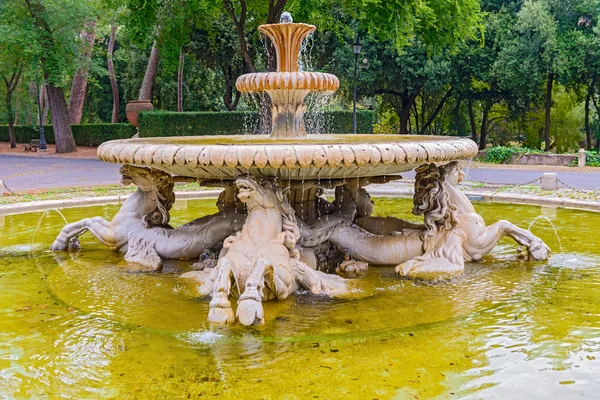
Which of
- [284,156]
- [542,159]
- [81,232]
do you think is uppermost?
[284,156]

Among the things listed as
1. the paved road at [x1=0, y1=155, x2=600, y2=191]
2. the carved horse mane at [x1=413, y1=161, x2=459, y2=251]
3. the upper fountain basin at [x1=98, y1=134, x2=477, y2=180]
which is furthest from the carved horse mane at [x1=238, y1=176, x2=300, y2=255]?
the paved road at [x1=0, y1=155, x2=600, y2=191]

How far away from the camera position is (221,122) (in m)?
29.7

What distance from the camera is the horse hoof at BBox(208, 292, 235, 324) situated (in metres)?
4.92

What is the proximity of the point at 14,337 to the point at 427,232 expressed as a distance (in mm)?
4105

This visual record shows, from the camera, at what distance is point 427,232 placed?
6738 millimetres

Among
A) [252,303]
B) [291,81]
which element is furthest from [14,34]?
[252,303]

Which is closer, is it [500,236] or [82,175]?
[500,236]

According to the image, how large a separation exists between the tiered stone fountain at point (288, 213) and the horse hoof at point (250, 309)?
0.01 metres

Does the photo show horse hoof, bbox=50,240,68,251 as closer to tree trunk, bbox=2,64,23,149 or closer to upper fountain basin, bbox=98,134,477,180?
upper fountain basin, bbox=98,134,477,180

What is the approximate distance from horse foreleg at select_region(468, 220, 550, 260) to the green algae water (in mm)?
188

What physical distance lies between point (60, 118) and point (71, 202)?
20989 mm

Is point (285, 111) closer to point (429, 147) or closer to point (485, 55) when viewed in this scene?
point (429, 147)

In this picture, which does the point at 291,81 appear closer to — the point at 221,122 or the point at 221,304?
the point at 221,304

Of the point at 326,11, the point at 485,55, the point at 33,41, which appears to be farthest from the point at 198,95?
the point at 326,11
